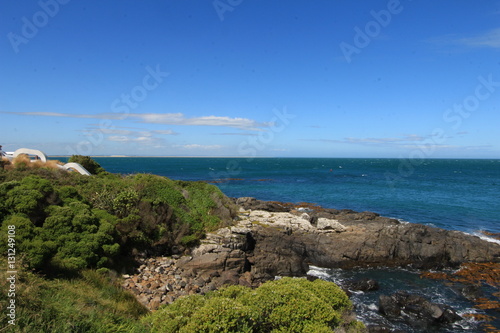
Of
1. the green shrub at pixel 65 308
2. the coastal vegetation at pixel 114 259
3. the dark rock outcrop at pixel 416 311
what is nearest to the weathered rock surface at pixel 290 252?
the coastal vegetation at pixel 114 259

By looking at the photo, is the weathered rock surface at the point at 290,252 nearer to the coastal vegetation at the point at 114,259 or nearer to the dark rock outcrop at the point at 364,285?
the coastal vegetation at the point at 114,259

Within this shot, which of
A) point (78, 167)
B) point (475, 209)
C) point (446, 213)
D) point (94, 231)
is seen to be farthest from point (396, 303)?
point (475, 209)

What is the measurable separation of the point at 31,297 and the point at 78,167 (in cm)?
2029

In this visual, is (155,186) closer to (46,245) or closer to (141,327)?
(46,245)

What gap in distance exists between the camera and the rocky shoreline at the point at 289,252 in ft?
48.8

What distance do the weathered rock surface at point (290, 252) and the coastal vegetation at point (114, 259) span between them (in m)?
1.41

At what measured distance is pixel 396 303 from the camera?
15.3 meters

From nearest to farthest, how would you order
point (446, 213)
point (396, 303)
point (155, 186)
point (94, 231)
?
point (94, 231) < point (396, 303) < point (155, 186) < point (446, 213)

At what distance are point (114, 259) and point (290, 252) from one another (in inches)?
447

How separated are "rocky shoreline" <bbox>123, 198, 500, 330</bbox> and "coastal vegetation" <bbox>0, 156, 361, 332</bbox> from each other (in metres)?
1.38

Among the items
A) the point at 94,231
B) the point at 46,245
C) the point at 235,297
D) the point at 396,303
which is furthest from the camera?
the point at 396,303

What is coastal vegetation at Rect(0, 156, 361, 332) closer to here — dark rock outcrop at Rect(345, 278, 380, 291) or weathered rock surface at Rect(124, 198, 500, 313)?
weathered rock surface at Rect(124, 198, 500, 313)
